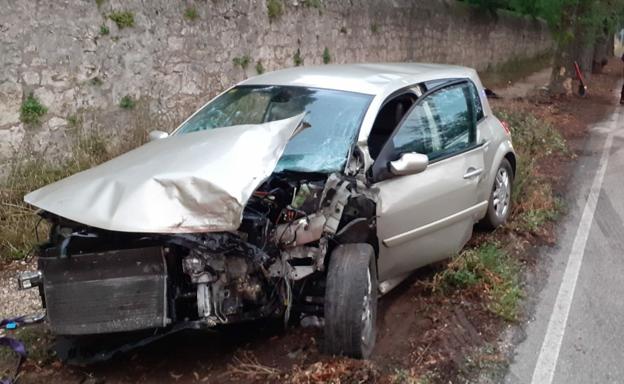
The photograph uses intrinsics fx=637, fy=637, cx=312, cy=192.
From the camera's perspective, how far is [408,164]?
14.6 feet

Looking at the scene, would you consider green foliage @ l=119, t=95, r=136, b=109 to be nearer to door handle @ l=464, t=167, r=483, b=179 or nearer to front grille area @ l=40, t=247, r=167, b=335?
door handle @ l=464, t=167, r=483, b=179

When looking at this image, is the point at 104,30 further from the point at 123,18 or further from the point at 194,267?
the point at 194,267

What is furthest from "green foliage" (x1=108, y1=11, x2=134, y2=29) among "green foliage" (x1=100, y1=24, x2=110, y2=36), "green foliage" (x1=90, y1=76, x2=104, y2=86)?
"green foliage" (x1=90, y1=76, x2=104, y2=86)

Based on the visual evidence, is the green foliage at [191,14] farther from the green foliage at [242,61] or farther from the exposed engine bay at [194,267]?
the exposed engine bay at [194,267]

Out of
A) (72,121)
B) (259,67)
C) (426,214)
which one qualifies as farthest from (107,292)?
(259,67)

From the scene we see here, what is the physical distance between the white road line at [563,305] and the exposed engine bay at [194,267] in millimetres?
1525

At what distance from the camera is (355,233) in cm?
432

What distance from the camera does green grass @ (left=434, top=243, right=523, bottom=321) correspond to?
16.3 feet

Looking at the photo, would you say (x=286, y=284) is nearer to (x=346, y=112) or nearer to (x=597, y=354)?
(x=346, y=112)

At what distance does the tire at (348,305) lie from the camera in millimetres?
3816

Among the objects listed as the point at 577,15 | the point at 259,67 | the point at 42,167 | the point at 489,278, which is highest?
the point at 577,15

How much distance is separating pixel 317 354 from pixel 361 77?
231 cm

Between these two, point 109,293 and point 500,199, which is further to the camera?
point 500,199

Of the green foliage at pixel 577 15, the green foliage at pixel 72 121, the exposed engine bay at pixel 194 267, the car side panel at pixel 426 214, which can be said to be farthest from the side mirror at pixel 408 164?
the green foliage at pixel 577 15
